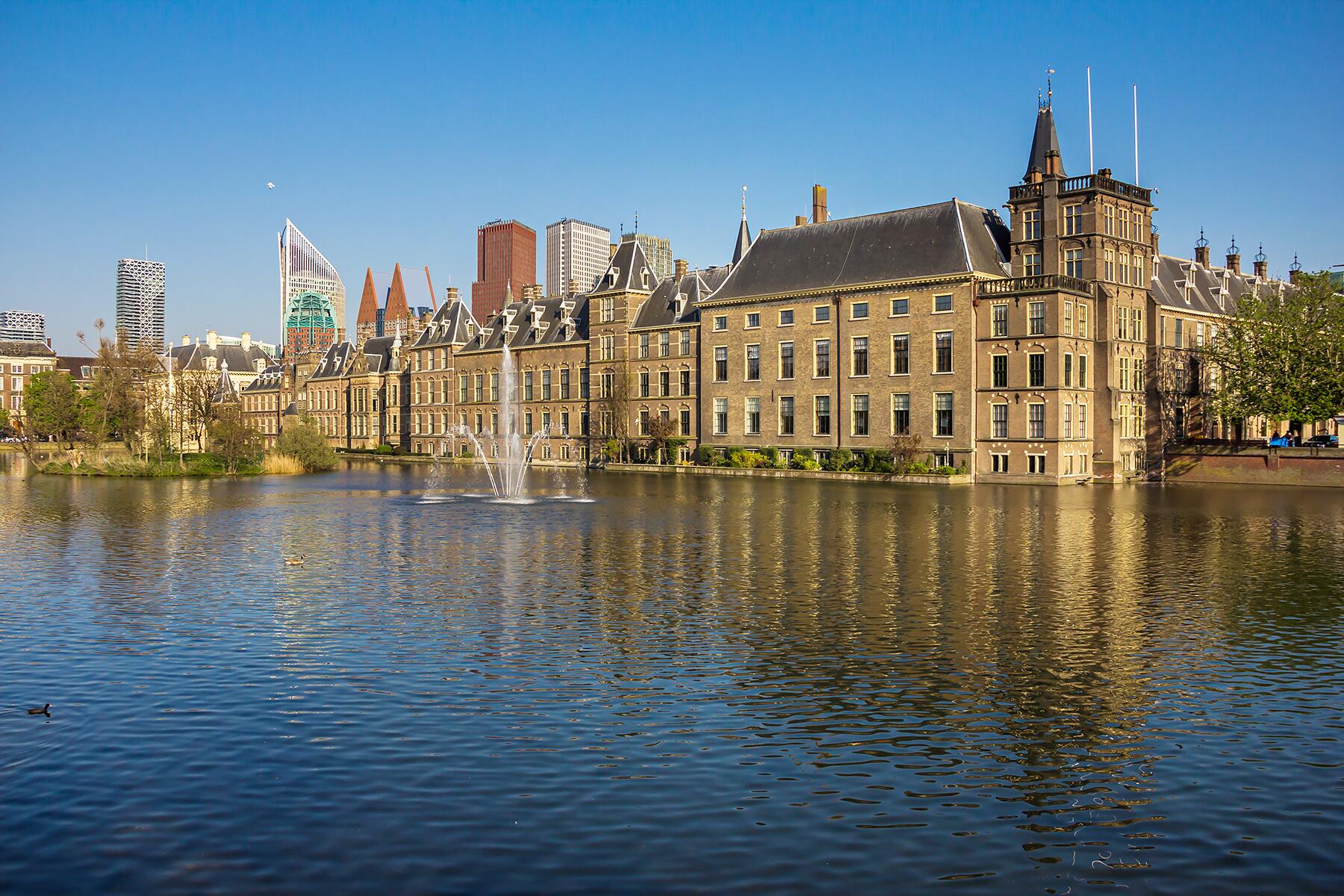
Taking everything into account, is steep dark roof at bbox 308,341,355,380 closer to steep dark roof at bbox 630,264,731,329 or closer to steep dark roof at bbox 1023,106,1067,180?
steep dark roof at bbox 630,264,731,329

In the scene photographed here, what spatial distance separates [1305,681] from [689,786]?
10.4 metres

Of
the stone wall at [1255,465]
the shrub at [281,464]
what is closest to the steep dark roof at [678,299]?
the shrub at [281,464]

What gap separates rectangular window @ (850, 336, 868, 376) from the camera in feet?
246

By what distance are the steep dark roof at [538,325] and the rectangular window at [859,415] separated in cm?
3362

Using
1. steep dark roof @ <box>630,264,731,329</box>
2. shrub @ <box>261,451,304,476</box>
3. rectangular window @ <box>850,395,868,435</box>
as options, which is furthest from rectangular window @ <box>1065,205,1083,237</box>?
shrub @ <box>261,451,304,476</box>

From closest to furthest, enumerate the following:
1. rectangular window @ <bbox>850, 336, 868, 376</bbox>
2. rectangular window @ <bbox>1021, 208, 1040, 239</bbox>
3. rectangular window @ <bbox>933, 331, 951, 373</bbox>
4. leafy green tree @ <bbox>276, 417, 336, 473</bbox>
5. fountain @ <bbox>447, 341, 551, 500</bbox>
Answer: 1. rectangular window @ <bbox>1021, 208, 1040, 239</bbox>
2. rectangular window @ <bbox>933, 331, 951, 373</bbox>
3. rectangular window @ <bbox>850, 336, 868, 376</bbox>
4. leafy green tree @ <bbox>276, 417, 336, 473</bbox>
5. fountain @ <bbox>447, 341, 551, 500</bbox>

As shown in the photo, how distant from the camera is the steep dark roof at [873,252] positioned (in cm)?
7100

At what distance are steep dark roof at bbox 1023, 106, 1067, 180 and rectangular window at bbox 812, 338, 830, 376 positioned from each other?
672 inches

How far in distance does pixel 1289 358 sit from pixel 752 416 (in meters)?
35.8

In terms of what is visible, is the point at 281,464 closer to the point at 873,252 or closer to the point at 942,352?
the point at 873,252

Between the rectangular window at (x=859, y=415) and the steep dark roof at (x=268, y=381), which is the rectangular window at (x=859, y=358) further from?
the steep dark roof at (x=268, y=381)

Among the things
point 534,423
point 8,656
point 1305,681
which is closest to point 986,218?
point 534,423

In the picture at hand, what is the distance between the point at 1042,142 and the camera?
69875mm

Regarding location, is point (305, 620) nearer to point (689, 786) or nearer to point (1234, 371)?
point (689, 786)
